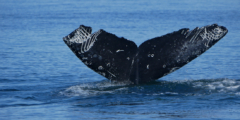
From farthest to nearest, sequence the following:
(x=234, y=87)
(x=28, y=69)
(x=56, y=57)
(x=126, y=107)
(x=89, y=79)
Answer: (x=56, y=57), (x=28, y=69), (x=89, y=79), (x=234, y=87), (x=126, y=107)

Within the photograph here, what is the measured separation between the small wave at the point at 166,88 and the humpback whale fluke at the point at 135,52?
0.28 meters

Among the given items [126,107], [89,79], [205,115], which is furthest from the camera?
[89,79]

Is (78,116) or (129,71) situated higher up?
(129,71)

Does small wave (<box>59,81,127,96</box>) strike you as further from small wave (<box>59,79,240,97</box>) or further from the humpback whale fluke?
the humpback whale fluke

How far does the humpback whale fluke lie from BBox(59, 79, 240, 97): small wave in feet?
0.92

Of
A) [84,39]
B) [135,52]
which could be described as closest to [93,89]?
[135,52]

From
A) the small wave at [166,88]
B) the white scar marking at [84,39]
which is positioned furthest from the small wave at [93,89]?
the white scar marking at [84,39]

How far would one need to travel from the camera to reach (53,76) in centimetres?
1158

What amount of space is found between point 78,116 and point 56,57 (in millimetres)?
9563

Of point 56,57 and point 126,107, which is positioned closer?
point 126,107

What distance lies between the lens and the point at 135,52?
8023 millimetres

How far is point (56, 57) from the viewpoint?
16453 mm

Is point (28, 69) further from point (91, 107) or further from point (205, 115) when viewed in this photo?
point (205, 115)

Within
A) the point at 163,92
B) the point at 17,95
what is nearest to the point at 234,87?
the point at 163,92
